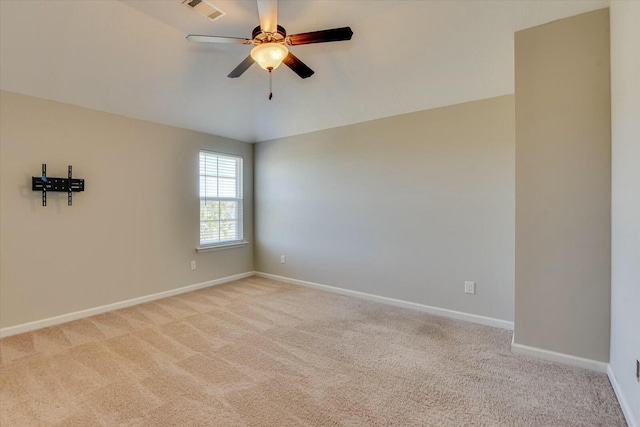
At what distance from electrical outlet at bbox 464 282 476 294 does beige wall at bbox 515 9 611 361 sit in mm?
695

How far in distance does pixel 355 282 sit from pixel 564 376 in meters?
2.37

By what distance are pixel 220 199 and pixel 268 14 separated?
10.7 feet

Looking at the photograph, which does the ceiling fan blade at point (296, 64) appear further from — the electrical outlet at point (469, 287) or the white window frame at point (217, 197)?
the electrical outlet at point (469, 287)

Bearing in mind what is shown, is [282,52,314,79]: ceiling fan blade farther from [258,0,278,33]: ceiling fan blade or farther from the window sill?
the window sill

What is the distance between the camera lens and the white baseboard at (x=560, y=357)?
2.23 meters

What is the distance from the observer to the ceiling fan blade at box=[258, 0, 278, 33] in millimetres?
1961

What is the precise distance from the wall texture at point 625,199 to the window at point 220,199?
15.1 feet

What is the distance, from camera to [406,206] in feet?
12.0

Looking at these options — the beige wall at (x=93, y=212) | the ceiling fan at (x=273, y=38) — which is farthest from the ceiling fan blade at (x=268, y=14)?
the beige wall at (x=93, y=212)

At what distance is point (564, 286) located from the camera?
2336 millimetres

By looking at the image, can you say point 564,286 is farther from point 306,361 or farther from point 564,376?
point 306,361

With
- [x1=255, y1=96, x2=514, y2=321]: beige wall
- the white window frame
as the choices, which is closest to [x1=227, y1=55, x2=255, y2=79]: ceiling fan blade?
[x1=255, y1=96, x2=514, y2=321]: beige wall

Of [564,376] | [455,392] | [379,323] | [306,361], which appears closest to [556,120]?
[564,376]

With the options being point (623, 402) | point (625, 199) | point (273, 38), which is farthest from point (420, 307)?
point (273, 38)
